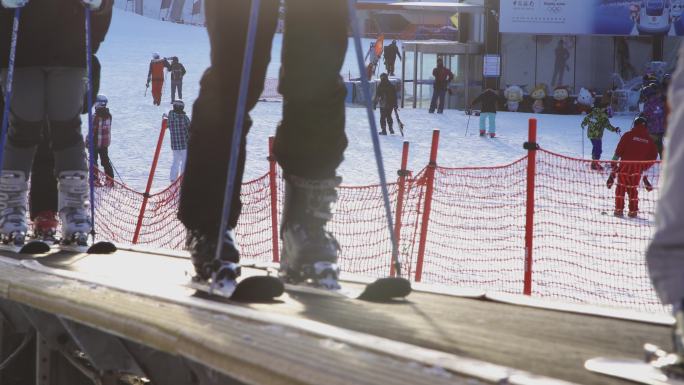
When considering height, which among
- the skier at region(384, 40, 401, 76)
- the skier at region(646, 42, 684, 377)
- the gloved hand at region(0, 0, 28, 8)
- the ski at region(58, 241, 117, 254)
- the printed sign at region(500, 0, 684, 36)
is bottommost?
the ski at region(58, 241, 117, 254)

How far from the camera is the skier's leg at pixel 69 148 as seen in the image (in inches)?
176

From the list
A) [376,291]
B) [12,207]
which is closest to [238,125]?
[376,291]

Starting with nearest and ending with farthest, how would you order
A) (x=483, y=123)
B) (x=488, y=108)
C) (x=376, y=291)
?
(x=376, y=291)
(x=488, y=108)
(x=483, y=123)

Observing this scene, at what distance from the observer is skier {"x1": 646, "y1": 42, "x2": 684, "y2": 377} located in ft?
4.63

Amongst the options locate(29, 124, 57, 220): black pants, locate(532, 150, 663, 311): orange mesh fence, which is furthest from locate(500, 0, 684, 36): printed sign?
locate(29, 124, 57, 220): black pants

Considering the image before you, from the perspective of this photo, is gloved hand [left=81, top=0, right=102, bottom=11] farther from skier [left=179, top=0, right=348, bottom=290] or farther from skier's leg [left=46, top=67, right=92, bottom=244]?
skier [left=179, top=0, right=348, bottom=290]

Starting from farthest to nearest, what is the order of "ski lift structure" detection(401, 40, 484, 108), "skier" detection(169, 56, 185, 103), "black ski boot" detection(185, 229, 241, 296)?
"ski lift structure" detection(401, 40, 484, 108) → "skier" detection(169, 56, 185, 103) → "black ski boot" detection(185, 229, 241, 296)

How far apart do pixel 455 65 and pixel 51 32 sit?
3790 centimetres

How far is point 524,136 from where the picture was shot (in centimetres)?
2938

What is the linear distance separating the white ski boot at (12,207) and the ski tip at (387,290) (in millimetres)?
2294

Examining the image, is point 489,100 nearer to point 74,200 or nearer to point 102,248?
point 74,200

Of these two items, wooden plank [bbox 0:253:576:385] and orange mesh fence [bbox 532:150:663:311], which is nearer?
wooden plank [bbox 0:253:576:385]

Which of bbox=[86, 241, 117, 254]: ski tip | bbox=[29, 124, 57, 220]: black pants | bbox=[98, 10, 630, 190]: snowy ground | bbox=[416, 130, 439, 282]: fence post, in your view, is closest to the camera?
bbox=[86, 241, 117, 254]: ski tip

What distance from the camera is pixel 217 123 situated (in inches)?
115
